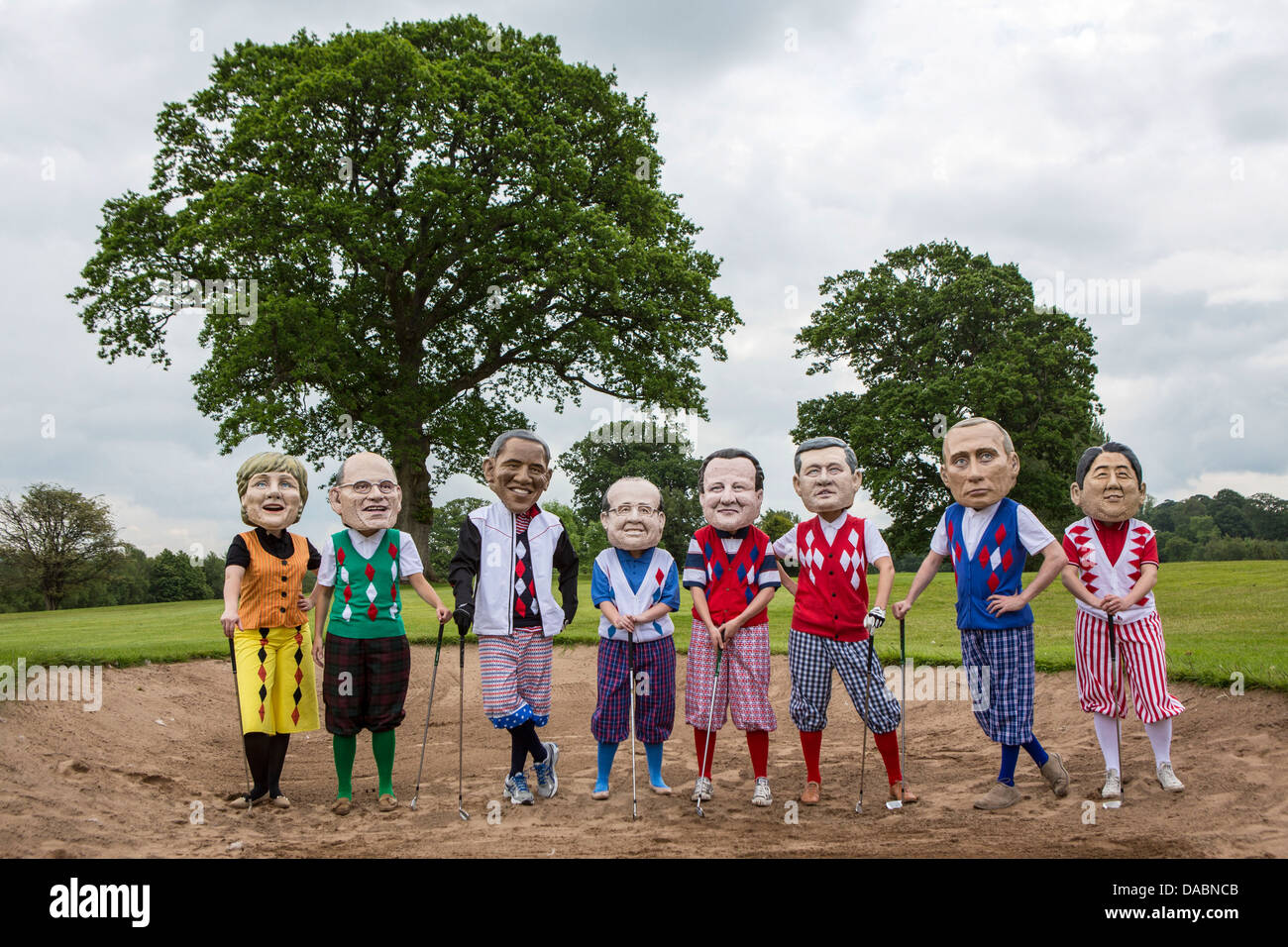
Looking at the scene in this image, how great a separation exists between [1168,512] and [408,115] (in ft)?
182

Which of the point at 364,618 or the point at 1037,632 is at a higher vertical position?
the point at 364,618

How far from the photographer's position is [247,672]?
5.95m

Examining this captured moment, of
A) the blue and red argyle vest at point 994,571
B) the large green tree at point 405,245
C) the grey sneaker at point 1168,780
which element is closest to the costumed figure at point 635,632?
the blue and red argyle vest at point 994,571

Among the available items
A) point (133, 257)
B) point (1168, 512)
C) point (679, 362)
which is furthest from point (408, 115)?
point (1168, 512)

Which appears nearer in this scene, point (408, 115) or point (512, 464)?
point (512, 464)

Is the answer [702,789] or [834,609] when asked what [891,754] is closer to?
[834,609]

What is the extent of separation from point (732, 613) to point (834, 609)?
0.66 m

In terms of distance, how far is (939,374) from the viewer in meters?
27.8

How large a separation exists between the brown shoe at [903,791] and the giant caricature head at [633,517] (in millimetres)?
2242

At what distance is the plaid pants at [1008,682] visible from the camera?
18.1ft

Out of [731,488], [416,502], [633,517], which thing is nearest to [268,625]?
[633,517]

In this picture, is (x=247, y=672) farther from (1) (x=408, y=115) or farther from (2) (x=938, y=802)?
(1) (x=408, y=115)

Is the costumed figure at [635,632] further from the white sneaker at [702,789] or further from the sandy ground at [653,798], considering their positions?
the sandy ground at [653,798]

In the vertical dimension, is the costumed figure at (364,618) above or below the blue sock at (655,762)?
above
